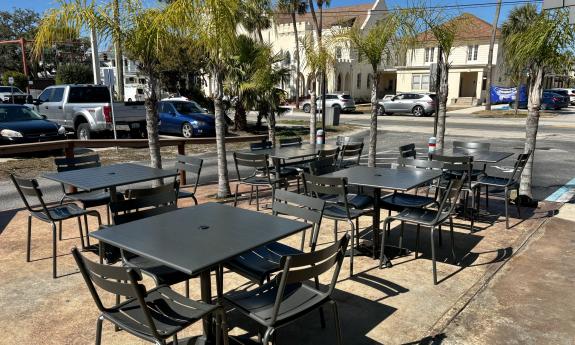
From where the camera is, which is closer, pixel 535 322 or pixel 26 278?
pixel 535 322

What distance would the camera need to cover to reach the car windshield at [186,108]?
1828cm

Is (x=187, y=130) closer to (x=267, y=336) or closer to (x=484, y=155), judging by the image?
(x=484, y=155)

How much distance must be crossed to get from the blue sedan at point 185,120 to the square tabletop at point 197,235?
1389 cm

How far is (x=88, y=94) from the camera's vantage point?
15445mm

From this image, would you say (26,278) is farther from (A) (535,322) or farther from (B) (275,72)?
(B) (275,72)

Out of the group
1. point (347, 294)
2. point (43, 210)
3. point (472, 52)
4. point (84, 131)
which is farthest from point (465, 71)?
point (43, 210)

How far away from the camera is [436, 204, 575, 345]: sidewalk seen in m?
3.67

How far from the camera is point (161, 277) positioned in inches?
140

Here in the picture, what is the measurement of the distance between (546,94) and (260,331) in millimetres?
38126

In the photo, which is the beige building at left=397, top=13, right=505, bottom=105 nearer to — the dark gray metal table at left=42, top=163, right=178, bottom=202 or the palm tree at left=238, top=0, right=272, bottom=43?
the palm tree at left=238, top=0, right=272, bottom=43

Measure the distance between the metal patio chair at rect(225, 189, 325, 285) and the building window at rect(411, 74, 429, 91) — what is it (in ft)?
136

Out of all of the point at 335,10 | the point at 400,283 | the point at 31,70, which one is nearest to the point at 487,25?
the point at 335,10

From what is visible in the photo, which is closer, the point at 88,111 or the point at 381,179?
the point at 381,179

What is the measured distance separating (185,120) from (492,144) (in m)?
11.8
